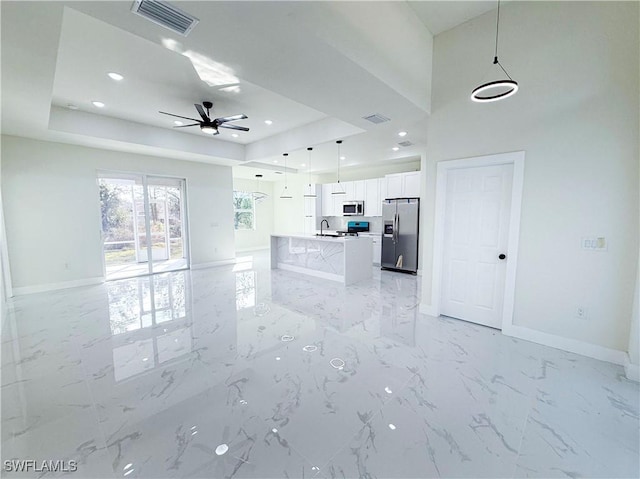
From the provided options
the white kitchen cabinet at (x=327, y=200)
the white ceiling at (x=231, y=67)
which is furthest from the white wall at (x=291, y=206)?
the white ceiling at (x=231, y=67)

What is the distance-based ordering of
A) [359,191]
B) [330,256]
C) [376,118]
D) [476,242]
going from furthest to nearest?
[359,191] < [330,256] < [376,118] < [476,242]

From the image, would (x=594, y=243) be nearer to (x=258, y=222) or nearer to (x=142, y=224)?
(x=142, y=224)

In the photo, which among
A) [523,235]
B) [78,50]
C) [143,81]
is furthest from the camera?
[143,81]

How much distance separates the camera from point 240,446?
5.75 ft

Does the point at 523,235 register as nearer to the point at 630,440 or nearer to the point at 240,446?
the point at 630,440

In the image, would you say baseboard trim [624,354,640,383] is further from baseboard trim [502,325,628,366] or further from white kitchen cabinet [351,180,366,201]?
white kitchen cabinet [351,180,366,201]

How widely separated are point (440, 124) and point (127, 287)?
6.65 m

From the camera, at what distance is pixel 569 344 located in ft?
9.74

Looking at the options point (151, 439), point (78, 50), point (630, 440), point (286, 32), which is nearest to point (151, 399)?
point (151, 439)

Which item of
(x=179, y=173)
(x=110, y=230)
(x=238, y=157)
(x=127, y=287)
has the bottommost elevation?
(x=127, y=287)

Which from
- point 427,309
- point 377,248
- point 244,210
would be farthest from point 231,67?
point 244,210

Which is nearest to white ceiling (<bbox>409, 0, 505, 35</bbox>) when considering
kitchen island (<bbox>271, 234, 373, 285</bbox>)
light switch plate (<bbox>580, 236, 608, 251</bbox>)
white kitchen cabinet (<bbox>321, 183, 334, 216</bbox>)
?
light switch plate (<bbox>580, 236, 608, 251</bbox>)

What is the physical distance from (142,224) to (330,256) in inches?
188

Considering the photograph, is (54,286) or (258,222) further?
(258,222)
